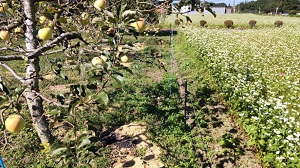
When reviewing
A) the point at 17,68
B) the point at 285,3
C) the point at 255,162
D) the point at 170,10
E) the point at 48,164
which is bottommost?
the point at 255,162

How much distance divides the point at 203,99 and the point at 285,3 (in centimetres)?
8635

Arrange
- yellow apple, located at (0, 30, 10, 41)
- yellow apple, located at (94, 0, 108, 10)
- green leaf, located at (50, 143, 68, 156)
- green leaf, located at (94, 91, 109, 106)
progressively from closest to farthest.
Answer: green leaf, located at (94, 91, 109, 106), green leaf, located at (50, 143, 68, 156), yellow apple, located at (94, 0, 108, 10), yellow apple, located at (0, 30, 10, 41)

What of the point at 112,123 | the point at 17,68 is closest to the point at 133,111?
the point at 112,123

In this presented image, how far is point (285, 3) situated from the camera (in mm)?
78312

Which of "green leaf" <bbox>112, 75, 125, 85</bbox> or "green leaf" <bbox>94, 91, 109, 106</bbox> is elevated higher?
"green leaf" <bbox>112, 75, 125, 85</bbox>

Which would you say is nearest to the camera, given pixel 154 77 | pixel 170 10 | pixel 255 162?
pixel 170 10

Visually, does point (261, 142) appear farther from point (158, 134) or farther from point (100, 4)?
point (100, 4)

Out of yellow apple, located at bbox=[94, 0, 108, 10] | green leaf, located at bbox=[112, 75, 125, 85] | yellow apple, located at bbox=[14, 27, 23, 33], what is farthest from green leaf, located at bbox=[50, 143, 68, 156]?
yellow apple, located at bbox=[14, 27, 23, 33]

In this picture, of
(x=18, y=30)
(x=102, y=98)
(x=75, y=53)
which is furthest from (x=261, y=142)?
(x=18, y=30)

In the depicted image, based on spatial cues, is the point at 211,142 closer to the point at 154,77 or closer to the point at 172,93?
the point at 172,93

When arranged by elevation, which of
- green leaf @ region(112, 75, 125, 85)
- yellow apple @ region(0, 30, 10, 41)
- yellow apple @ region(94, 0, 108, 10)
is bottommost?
green leaf @ region(112, 75, 125, 85)

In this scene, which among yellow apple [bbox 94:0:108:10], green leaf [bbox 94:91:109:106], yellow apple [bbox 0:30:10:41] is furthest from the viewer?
yellow apple [bbox 0:30:10:41]

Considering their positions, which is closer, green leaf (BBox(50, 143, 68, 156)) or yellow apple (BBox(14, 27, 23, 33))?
green leaf (BBox(50, 143, 68, 156))

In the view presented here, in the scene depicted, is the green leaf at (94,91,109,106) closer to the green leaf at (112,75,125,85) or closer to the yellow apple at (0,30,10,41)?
the green leaf at (112,75,125,85)
